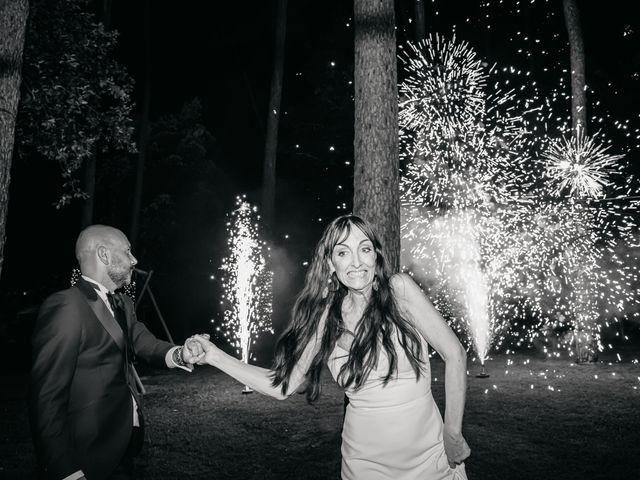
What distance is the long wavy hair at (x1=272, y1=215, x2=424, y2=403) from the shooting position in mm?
2725

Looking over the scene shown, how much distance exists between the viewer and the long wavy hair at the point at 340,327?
2.72m

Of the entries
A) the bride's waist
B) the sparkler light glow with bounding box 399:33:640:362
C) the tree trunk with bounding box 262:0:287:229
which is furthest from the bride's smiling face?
the tree trunk with bounding box 262:0:287:229

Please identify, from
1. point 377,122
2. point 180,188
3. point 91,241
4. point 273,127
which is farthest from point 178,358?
point 180,188

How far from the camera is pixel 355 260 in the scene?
294 cm

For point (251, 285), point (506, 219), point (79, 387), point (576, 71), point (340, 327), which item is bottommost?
point (79, 387)

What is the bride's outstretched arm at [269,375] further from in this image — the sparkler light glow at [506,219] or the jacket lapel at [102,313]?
the sparkler light glow at [506,219]

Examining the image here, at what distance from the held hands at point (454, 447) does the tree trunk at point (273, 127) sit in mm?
18393

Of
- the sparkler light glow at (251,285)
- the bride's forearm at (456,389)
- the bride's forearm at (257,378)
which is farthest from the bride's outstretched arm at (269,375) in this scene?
the sparkler light glow at (251,285)

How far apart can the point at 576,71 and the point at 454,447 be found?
49.4 ft

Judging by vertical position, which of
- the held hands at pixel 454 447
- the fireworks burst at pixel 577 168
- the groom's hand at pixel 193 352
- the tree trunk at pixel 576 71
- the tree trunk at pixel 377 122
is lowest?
the held hands at pixel 454 447

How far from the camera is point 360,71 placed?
21.9 ft

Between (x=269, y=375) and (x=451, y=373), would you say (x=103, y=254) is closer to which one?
(x=269, y=375)

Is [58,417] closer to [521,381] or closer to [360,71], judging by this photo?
[360,71]

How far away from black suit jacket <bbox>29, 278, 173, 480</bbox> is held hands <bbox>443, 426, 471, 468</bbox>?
2.05 m
